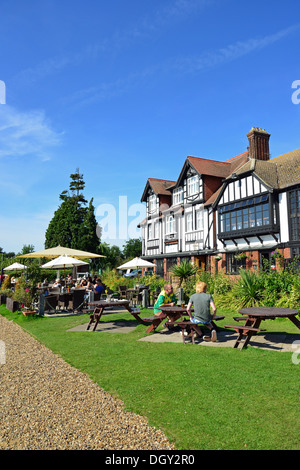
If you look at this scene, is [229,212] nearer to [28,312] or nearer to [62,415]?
[28,312]

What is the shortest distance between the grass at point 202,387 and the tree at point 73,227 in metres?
36.2

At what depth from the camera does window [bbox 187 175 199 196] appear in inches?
1045

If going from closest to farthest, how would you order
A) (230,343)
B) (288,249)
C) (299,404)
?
(299,404), (230,343), (288,249)

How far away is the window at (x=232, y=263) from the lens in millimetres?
21844

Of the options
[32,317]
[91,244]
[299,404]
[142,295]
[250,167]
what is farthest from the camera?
[91,244]

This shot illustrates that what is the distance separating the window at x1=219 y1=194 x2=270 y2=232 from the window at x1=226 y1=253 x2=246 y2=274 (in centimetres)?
190

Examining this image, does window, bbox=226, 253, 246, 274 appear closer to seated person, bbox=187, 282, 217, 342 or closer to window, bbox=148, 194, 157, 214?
window, bbox=148, 194, 157, 214

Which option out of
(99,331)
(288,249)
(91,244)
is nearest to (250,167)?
(288,249)

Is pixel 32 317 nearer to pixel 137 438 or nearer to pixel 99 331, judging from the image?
pixel 99 331

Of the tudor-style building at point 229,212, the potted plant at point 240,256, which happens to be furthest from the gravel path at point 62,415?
the potted plant at point 240,256

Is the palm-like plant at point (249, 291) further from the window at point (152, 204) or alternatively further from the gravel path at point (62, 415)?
the window at point (152, 204)

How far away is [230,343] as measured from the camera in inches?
289
